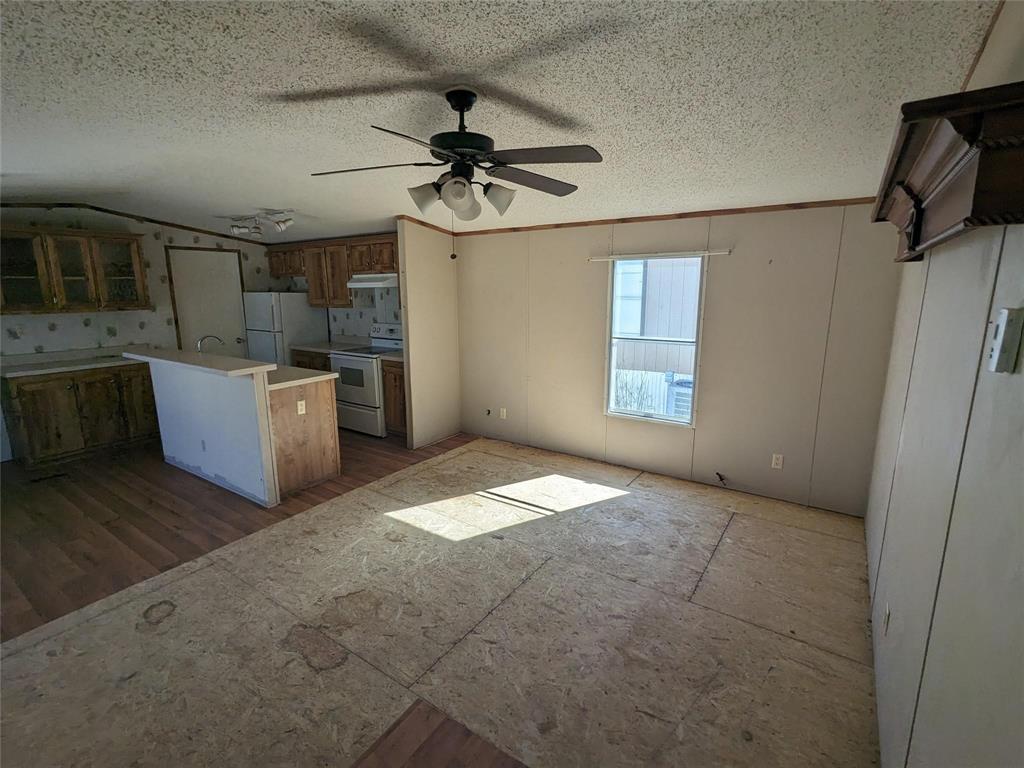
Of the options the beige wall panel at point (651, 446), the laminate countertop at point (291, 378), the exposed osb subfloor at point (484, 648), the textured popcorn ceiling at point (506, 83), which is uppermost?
the textured popcorn ceiling at point (506, 83)

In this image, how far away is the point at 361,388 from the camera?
520cm

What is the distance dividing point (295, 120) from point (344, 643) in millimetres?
2588

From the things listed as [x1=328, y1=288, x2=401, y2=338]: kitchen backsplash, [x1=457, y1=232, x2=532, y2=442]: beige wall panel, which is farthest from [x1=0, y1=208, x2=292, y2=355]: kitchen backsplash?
[x1=457, y1=232, x2=532, y2=442]: beige wall panel

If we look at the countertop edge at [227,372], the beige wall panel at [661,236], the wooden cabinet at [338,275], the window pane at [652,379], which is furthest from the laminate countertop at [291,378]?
the beige wall panel at [661,236]

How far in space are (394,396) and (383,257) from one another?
1.54m

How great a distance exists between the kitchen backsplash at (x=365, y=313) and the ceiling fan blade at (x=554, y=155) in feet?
12.5

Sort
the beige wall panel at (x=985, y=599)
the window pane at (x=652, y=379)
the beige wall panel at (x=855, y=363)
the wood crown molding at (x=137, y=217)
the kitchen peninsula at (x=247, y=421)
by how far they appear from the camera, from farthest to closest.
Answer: the wood crown molding at (x=137, y=217), the window pane at (x=652, y=379), the kitchen peninsula at (x=247, y=421), the beige wall panel at (x=855, y=363), the beige wall panel at (x=985, y=599)

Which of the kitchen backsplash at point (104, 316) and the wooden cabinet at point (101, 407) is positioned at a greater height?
the kitchen backsplash at point (104, 316)

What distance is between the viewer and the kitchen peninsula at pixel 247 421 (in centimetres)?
352

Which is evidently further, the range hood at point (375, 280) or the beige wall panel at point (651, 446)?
the range hood at point (375, 280)

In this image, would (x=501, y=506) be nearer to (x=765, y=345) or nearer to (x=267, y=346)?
(x=765, y=345)

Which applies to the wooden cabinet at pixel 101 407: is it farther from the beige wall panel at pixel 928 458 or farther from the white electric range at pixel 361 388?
the beige wall panel at pixel 928 458

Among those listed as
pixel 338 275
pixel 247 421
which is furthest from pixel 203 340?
pixel 247 421

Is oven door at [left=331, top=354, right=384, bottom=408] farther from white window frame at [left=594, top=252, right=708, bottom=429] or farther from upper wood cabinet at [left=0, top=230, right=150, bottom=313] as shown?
white window frame at [left=594, top=252, right=708, bottom=429]
